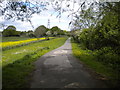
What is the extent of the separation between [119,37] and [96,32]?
3.67 metres

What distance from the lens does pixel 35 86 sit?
4.53 m

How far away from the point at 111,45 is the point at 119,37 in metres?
2.37

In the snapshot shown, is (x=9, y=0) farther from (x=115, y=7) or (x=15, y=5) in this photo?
(x=115, y=7)

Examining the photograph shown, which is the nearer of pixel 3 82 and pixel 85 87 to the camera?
pixel 85 87

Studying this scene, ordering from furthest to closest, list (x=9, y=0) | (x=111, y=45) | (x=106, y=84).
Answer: (x=111, y=45), (x=9, y=0), (x=106, y=84)

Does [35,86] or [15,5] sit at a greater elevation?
[15,5]

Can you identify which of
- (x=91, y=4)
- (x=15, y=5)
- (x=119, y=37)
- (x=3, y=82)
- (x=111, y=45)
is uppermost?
(x=91, y=4)

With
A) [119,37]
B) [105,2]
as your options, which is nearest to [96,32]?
[119,37]

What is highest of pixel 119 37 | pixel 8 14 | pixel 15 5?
pixel 15 5

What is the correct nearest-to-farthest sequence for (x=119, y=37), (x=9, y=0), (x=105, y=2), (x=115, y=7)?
(x=9, y=0)
(x=115, y=7)
(x=105, y=2)
(x=119, y=37)

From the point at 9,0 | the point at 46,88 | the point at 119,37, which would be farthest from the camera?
the point at 119,37

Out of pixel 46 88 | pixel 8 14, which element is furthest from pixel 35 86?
pixel 8 14

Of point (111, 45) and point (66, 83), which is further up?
point (111, 45)

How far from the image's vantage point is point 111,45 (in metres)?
12.2
